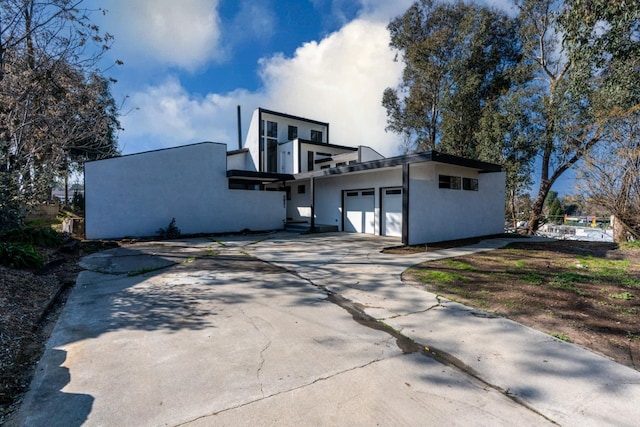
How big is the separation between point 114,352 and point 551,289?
605 centimetres

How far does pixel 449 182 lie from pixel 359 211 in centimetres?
415

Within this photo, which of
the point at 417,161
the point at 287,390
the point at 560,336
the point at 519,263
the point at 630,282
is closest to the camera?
the point at 287,390

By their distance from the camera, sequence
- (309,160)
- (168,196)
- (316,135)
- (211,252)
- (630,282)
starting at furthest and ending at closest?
(316,135) < (309,160) < (168,196) < (211,252) < (630,282)

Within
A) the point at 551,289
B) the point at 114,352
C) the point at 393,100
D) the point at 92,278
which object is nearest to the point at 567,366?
the point at 551,289

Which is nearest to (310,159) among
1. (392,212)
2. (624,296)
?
(392,212)

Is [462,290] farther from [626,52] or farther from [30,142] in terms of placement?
[30,142]

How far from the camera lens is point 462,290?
4.86m

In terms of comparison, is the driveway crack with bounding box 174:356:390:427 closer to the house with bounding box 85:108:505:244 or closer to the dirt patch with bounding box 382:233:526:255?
the dirt patch with bounding box 382:233:526:255

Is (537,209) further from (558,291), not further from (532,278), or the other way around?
(558,291)

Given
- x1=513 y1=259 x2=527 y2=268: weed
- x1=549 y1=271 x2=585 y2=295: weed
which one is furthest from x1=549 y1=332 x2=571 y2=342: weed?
x1=513 y1=259 x2=527 y2=268: weed

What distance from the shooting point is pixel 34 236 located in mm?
8352

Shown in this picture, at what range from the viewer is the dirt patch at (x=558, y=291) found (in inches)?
126

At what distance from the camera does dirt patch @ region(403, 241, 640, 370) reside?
321cm

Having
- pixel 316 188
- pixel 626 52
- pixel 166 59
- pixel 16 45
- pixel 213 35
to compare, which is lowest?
pixel 316 188
